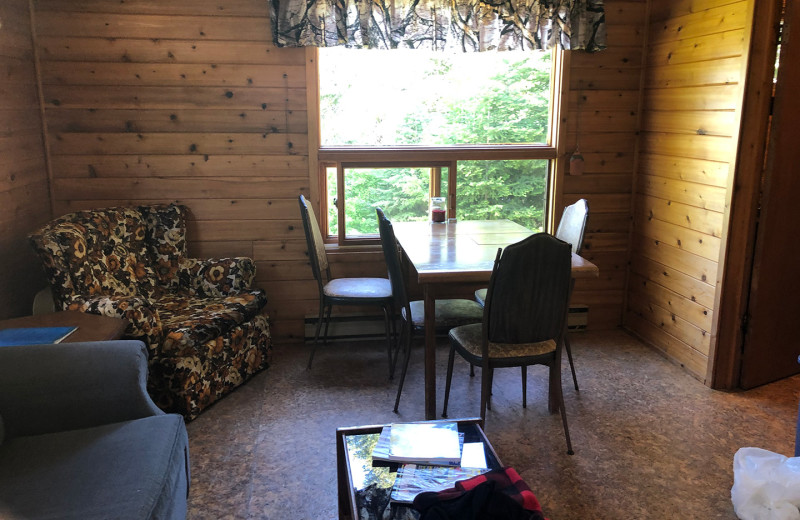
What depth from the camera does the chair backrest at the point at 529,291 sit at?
7.74 ft

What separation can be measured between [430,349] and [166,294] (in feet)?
5.16

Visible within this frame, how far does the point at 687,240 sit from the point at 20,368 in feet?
10.4

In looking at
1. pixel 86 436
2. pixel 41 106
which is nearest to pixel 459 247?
pixel 86 436

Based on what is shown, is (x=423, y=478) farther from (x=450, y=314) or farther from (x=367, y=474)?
(x=450, y=314)

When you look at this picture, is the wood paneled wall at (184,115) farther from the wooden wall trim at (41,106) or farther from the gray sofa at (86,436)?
the gray sofa at (86,436)

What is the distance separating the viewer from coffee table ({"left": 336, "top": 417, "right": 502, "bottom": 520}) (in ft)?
5.30

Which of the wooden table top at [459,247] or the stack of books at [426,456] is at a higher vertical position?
the wooden table top at [459,247]

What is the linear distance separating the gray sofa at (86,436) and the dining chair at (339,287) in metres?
1.28

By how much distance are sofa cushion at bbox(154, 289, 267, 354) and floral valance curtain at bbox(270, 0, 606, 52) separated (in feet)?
4.75

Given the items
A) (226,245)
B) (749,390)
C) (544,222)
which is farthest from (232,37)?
(749,390)

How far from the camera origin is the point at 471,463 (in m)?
1.81

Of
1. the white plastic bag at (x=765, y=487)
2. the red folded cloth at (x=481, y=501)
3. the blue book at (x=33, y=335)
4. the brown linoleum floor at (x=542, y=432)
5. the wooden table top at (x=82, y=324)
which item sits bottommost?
the brown linoleum floor at (x=542, y=432)

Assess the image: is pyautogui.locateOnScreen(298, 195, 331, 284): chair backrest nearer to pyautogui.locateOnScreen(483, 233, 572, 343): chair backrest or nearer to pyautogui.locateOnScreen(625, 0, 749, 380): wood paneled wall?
pyautogui.locateOnScreen(483, 233, 572, 343): chair backrest

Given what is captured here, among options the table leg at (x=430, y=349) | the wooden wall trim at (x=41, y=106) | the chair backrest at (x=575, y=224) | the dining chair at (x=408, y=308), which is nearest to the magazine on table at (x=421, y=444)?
the table leg at (x=430, y=349)
